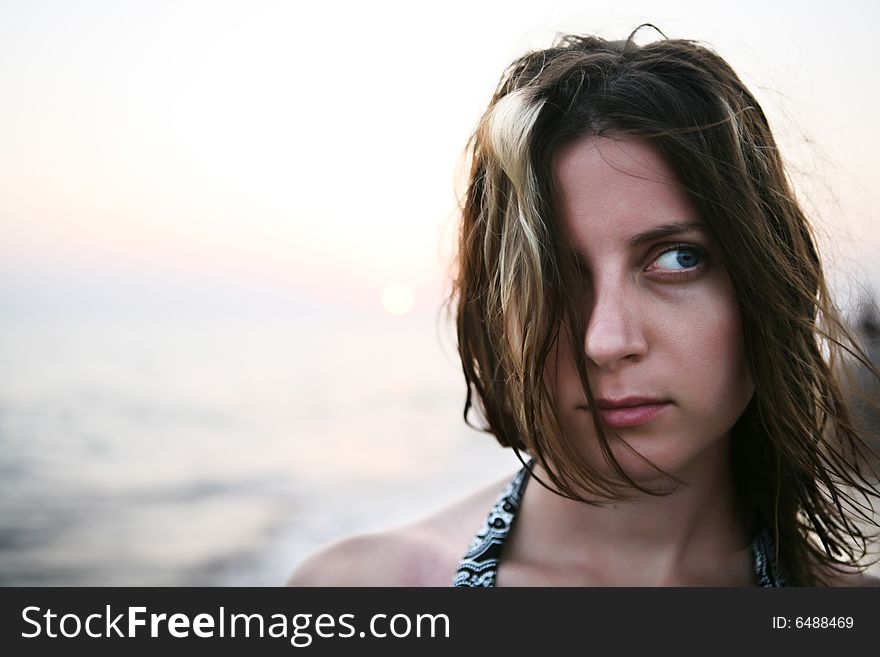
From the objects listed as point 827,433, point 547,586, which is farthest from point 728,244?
point 547,586

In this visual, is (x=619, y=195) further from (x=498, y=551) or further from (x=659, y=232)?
(x=498, y=551)

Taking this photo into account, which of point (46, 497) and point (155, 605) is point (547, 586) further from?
point (46, 497)

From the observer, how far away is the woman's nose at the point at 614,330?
1254 millimetres

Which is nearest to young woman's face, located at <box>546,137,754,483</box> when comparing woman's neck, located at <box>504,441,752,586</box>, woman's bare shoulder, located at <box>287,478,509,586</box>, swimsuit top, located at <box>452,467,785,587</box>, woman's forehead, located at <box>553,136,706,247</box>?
woman's forehead, located at <box>553,136,706,247</box>

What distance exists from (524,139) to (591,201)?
182mm

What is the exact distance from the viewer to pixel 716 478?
169 cm

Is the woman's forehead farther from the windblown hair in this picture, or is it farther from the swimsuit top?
the swimsuit top

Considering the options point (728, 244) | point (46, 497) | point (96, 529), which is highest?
point (46, 497)

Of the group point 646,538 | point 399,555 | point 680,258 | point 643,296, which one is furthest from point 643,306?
point 399,555

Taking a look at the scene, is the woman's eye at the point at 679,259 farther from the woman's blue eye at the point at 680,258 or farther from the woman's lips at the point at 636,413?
the woman's lips at the point at 636,413

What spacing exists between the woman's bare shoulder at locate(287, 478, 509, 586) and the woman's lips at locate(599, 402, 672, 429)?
62 centimetres

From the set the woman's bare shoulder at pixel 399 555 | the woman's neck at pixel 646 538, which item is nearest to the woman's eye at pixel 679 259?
the woman's neck at pixel 646 538

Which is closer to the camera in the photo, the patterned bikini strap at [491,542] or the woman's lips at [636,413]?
the woman's lips at [636,413]

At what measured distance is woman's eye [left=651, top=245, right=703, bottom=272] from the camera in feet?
4.32
